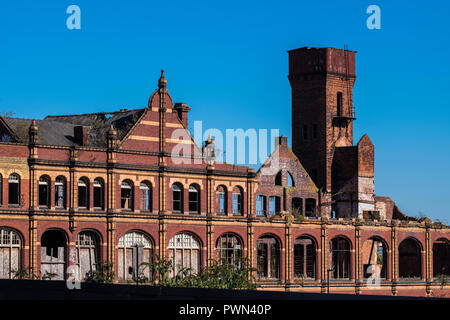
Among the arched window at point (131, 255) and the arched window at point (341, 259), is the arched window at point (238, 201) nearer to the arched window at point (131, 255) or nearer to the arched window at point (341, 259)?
the arched window at point (131, 255)

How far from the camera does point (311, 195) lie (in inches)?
3585

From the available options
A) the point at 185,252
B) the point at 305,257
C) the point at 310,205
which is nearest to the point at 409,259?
the point at 310,205

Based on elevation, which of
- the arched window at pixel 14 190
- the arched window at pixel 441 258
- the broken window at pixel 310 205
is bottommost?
the arched window at pixel 441 258

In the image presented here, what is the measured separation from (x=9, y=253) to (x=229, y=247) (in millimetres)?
18297

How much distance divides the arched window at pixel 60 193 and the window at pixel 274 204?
76.3 ft

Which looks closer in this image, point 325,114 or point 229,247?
point 229,247

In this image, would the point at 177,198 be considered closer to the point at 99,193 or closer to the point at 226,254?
the point at 226,254

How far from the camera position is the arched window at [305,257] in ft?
272

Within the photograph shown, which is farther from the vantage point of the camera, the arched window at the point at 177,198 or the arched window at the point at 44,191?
the arched window at the point at 177,198

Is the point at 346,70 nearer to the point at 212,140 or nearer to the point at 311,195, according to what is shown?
the point at 311,195

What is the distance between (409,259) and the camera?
313 feet

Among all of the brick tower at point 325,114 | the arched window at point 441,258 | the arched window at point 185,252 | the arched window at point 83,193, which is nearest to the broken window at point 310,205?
the brick tower at point 325,114
